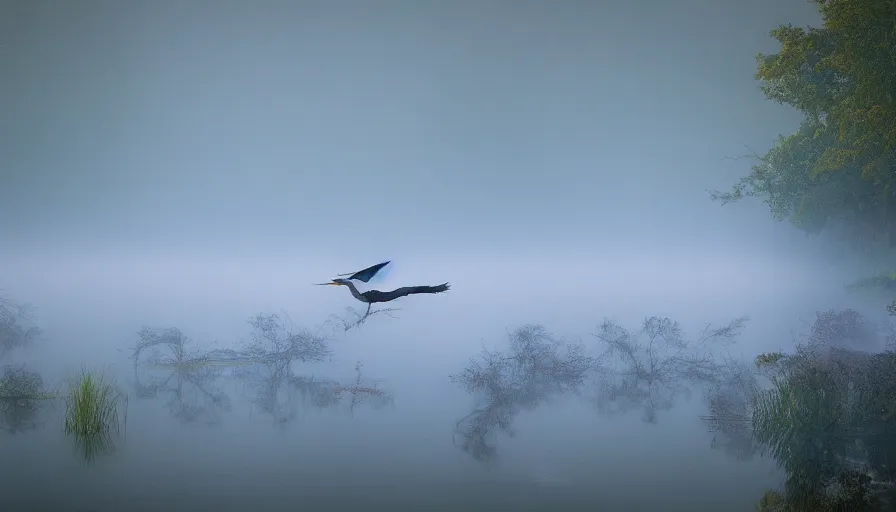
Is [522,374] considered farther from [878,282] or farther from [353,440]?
[878,282]

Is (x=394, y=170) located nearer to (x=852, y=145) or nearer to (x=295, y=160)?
(x=295, y=160)

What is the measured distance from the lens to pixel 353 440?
18.2ft

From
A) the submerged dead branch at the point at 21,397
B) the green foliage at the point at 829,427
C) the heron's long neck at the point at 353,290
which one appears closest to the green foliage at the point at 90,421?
the submerged dead branch at the point at 21,397

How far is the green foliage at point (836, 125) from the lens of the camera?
18.5 feet

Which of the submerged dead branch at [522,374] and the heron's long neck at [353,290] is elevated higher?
the heron's long neck at [353,290]

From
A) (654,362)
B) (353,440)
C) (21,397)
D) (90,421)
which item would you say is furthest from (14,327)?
(654,362)

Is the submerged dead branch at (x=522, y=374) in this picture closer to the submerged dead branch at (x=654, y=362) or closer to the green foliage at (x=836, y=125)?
the submerged dead branch at (x=654, y=362)

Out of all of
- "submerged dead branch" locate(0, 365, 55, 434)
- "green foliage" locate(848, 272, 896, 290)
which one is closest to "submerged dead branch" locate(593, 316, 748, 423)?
"green foliage" locate(848, 272, 896, 290)

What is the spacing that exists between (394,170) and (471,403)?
11.5ft

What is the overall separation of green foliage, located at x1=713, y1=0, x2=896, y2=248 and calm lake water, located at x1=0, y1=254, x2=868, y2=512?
119 cm

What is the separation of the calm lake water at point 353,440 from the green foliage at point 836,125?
3.90 feet

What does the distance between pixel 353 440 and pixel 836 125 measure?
508 cm

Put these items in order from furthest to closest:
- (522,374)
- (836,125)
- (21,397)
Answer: (522,374), (836,125), (21,397)

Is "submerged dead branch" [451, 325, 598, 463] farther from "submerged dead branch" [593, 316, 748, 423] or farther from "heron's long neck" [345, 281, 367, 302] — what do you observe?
"heron's long neck" [345, 281, 367, 302]
